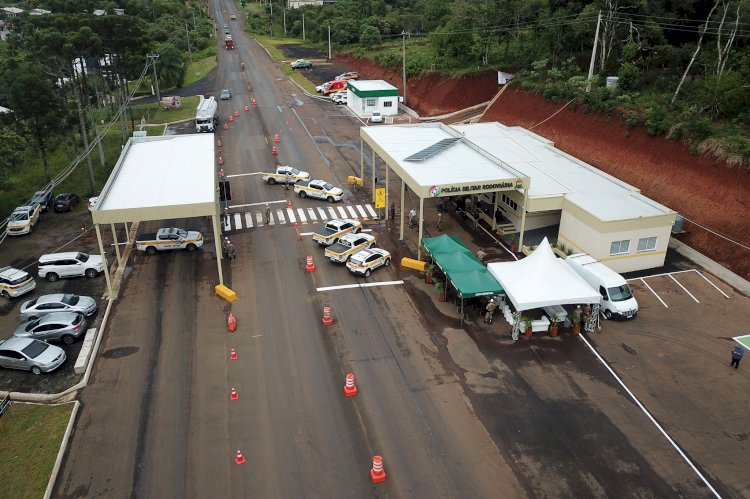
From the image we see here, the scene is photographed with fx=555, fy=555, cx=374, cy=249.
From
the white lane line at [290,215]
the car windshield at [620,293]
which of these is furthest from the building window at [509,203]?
the white lane line at [290,215]

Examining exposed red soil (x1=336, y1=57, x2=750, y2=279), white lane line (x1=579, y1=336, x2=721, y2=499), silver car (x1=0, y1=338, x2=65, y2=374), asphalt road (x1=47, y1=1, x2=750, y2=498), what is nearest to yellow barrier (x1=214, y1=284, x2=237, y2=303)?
asphalt road (x1=47, y1=1, x2=750, y2=498)

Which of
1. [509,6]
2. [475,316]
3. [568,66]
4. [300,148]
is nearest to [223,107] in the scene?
[300,148]

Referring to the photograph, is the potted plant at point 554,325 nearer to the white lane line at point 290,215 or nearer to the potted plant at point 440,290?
the potted plant at point 440,290

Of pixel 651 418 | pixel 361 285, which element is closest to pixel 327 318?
pixel 361 285

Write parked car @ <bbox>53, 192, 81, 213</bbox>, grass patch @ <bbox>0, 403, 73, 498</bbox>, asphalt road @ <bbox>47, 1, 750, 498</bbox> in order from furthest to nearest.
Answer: parked car @ <bbox>53, 192, 81, 213</bbox>
asphalt road @ <bbox>47, 1, 750, 498</bbox>
grass patch @ <bbox>0, 403, 73, 498</bbox>

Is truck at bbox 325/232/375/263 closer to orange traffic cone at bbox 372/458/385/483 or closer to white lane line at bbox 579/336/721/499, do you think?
white lane line at bbox 579/336/721/499

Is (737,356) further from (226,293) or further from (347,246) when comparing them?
(226,293)
